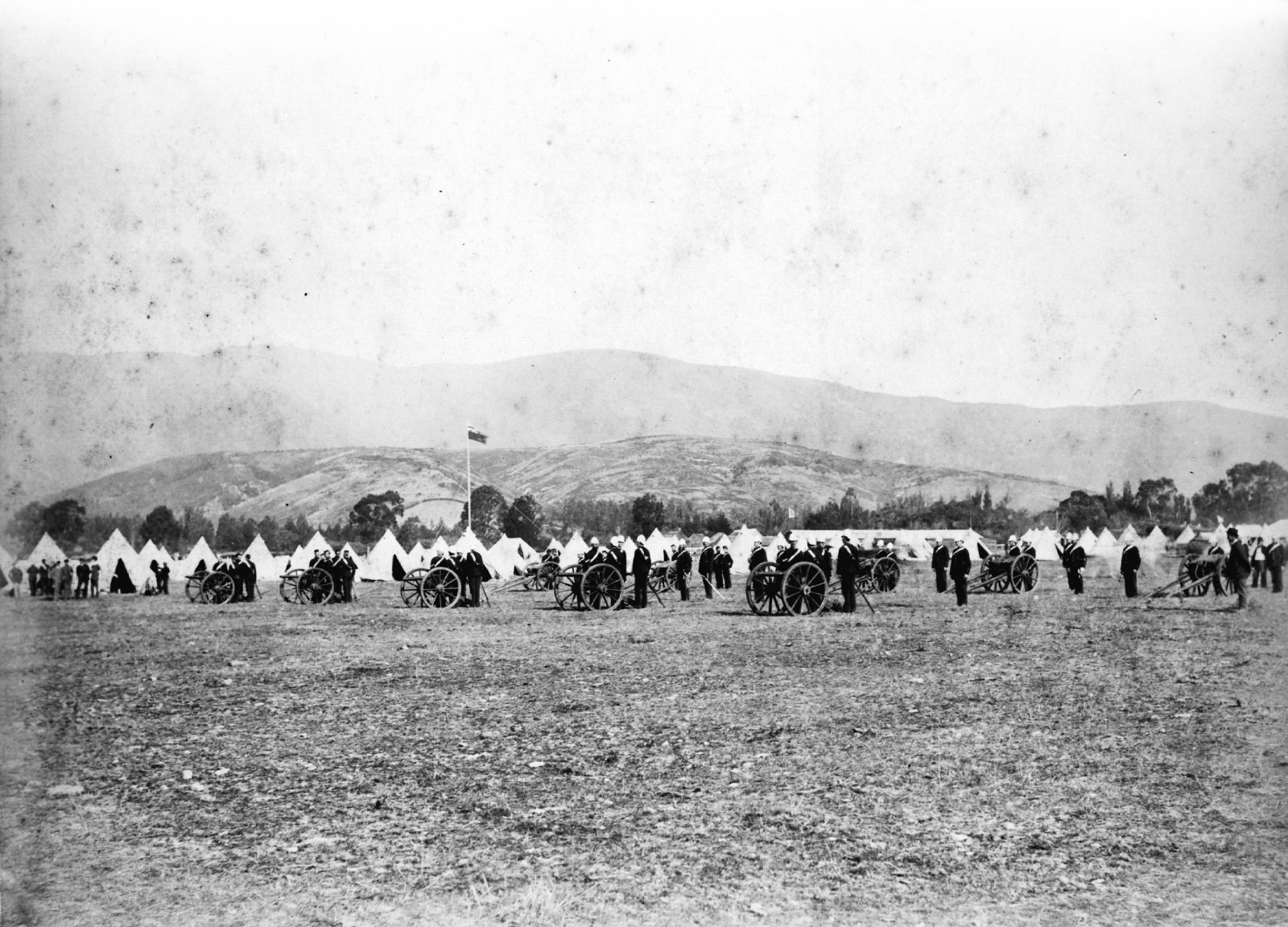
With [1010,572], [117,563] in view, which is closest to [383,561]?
[117,563]

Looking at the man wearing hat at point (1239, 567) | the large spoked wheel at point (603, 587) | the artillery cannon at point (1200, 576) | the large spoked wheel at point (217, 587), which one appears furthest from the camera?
the large spoked wheel at point (217, 587)

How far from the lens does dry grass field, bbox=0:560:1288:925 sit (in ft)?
12.5

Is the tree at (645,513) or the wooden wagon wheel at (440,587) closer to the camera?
the wooden wagon wheel at (440,587)

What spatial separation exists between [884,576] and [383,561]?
17910mm

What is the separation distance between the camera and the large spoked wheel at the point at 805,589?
1588 centimetres

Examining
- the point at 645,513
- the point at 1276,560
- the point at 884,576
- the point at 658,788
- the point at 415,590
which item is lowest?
the point at 658,788

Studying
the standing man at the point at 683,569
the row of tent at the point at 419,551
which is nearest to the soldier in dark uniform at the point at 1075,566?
the row of tent at the point at 419,551

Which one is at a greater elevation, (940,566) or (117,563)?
(117,563)

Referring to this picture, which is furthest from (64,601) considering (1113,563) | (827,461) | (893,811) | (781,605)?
(827,461)

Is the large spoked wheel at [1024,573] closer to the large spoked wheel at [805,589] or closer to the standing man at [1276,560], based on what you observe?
the standing man at [1276,560]

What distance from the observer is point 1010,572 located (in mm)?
20234

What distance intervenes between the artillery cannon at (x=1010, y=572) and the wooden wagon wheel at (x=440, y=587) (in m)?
11.5

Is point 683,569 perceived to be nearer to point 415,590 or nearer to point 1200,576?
point 415,590

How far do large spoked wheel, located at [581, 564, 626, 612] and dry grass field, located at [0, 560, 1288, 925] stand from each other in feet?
24.9
